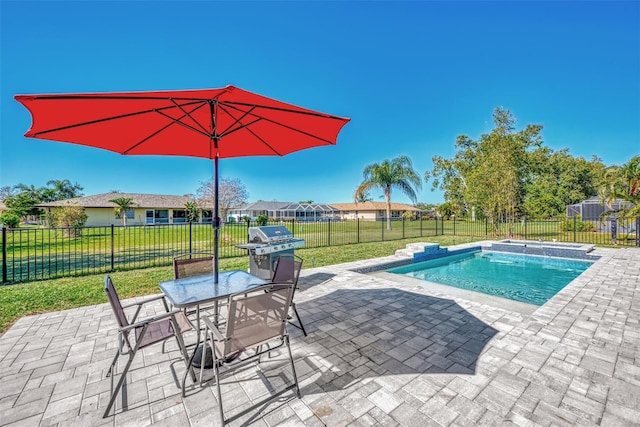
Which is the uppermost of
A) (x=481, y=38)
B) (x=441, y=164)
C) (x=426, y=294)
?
(x=481, y=38)

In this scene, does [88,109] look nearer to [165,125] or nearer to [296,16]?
[165,125]

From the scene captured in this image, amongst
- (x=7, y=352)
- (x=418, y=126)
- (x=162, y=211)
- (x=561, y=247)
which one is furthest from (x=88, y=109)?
(x=162, y=211)

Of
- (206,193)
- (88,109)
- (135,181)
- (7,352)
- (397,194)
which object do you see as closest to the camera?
(88,109)

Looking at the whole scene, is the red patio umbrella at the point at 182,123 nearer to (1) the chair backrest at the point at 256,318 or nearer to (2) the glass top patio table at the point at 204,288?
(2) the glass top patio table at the point at 204,288

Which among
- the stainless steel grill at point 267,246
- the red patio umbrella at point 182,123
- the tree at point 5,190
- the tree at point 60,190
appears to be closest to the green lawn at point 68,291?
the stainless steel grill at point 267,246

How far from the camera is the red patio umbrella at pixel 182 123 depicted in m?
2.04

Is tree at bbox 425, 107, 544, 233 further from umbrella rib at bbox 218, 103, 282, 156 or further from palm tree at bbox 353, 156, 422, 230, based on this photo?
umbrella rib at bbox 218, 103, 282, 156

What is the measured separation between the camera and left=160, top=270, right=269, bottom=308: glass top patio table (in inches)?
86.4

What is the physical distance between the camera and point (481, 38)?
1148cm

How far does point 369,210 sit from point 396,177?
1061 inches

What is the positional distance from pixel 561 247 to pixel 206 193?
2695cm

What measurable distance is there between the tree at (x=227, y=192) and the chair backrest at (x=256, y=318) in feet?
81.9

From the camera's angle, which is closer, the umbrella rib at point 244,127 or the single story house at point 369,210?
the umbrella rib at point 244,127

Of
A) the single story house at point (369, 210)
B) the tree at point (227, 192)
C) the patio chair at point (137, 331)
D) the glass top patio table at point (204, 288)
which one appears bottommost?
the patio chair at point (137, 331)
